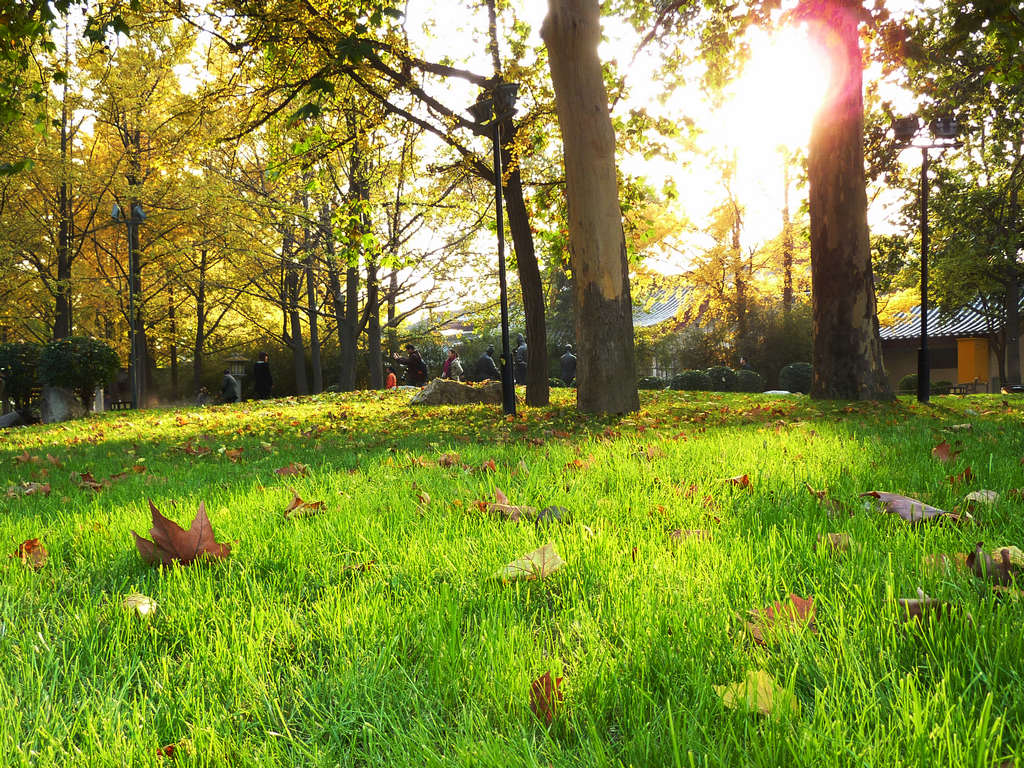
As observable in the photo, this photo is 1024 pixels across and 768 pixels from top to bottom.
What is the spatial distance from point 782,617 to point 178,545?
1.87 metres

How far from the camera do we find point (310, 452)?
5.65m

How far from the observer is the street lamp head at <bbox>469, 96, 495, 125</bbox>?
1001cm

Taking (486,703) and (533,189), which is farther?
(533,189)

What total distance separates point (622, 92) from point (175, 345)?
80.1 ft

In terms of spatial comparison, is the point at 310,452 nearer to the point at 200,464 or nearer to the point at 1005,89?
the point at 200,464

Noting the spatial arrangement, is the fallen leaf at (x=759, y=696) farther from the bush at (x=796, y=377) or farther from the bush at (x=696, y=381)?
the bush at (x=796, y=377)

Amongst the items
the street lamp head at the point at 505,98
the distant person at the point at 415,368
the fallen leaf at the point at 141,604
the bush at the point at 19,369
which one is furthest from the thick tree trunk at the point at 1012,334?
the bush at the point at 19,369

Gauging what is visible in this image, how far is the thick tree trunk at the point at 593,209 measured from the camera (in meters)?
7.80

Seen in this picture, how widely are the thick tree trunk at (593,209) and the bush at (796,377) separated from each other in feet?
51.6

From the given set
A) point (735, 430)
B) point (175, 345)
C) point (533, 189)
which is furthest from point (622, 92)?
point (175, 345)

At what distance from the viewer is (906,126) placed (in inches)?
439

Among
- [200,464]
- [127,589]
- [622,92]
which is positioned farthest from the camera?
[622,92]

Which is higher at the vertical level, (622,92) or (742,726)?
(622,92)

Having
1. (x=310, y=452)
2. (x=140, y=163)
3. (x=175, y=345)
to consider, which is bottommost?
(x=310, y=452)
